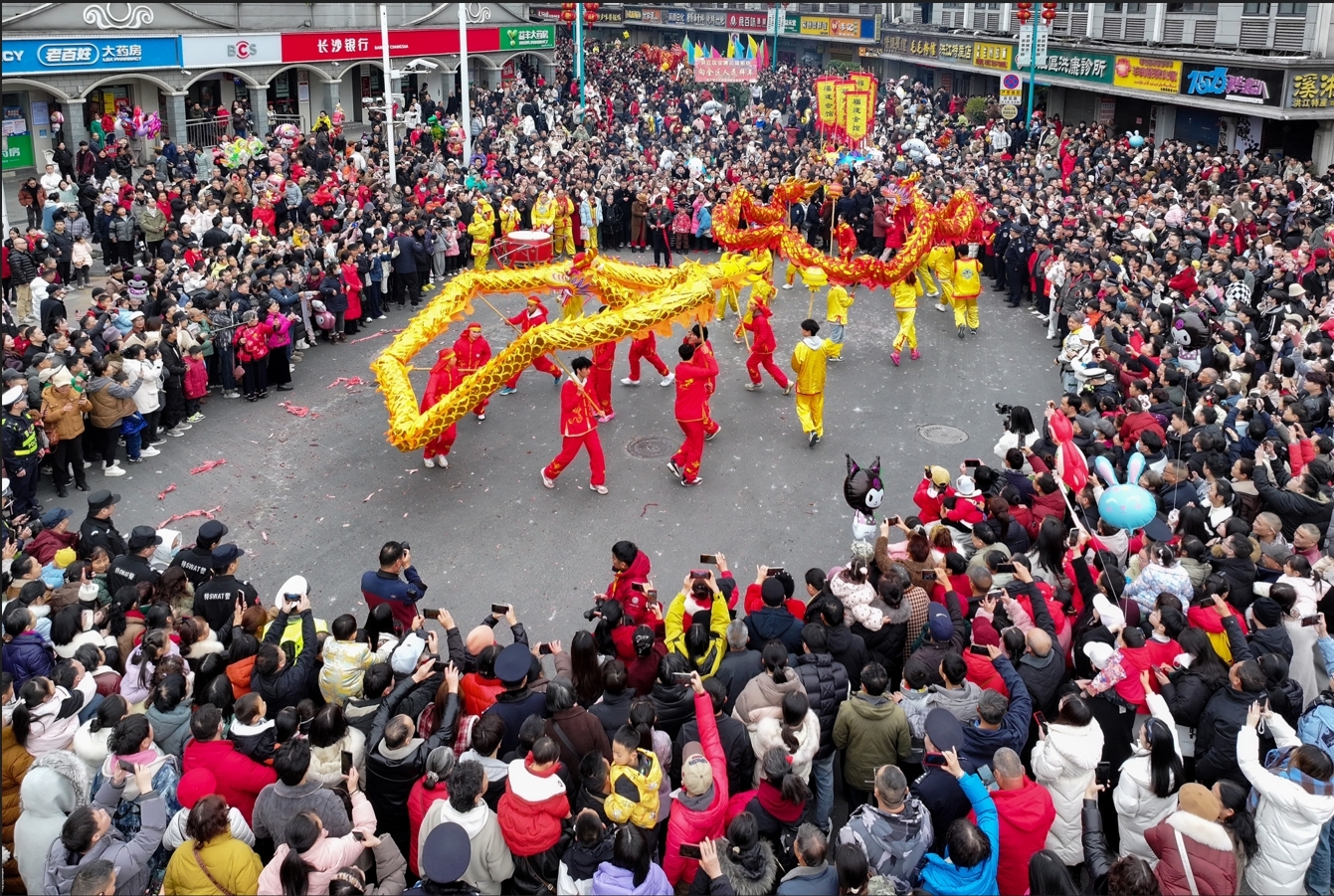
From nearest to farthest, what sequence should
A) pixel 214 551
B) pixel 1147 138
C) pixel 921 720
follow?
pixel 921 720
pixel 214 551
pixel 1147 138

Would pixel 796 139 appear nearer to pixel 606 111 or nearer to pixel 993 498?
pixel 606 111

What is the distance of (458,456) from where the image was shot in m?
11.4

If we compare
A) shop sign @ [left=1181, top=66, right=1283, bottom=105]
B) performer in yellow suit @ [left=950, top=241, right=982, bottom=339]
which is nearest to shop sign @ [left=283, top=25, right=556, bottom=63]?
performer in yellow suit @ [left=950, top=241, right=982, bottom=339]

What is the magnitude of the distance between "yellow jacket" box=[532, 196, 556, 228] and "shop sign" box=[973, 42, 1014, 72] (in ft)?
51.8

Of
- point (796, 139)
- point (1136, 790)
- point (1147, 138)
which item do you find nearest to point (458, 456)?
point (1136, 790)

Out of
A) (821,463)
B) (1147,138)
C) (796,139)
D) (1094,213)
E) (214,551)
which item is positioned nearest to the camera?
(214,551)

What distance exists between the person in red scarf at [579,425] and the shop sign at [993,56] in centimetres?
Answer: 2290

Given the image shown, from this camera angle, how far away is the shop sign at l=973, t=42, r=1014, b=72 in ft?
94.3

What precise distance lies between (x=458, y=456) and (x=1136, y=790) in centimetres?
795

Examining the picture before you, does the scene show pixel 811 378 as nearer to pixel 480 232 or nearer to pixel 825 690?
pixel 825 690

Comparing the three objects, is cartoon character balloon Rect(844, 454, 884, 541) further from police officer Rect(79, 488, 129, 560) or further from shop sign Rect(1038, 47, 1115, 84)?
shop sign Rect(1038, 47, 1115, 84)

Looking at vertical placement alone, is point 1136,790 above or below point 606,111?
below

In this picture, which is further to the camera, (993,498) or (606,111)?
(606,111)

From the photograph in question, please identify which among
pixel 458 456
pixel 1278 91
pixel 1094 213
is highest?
pixel 1278 91
